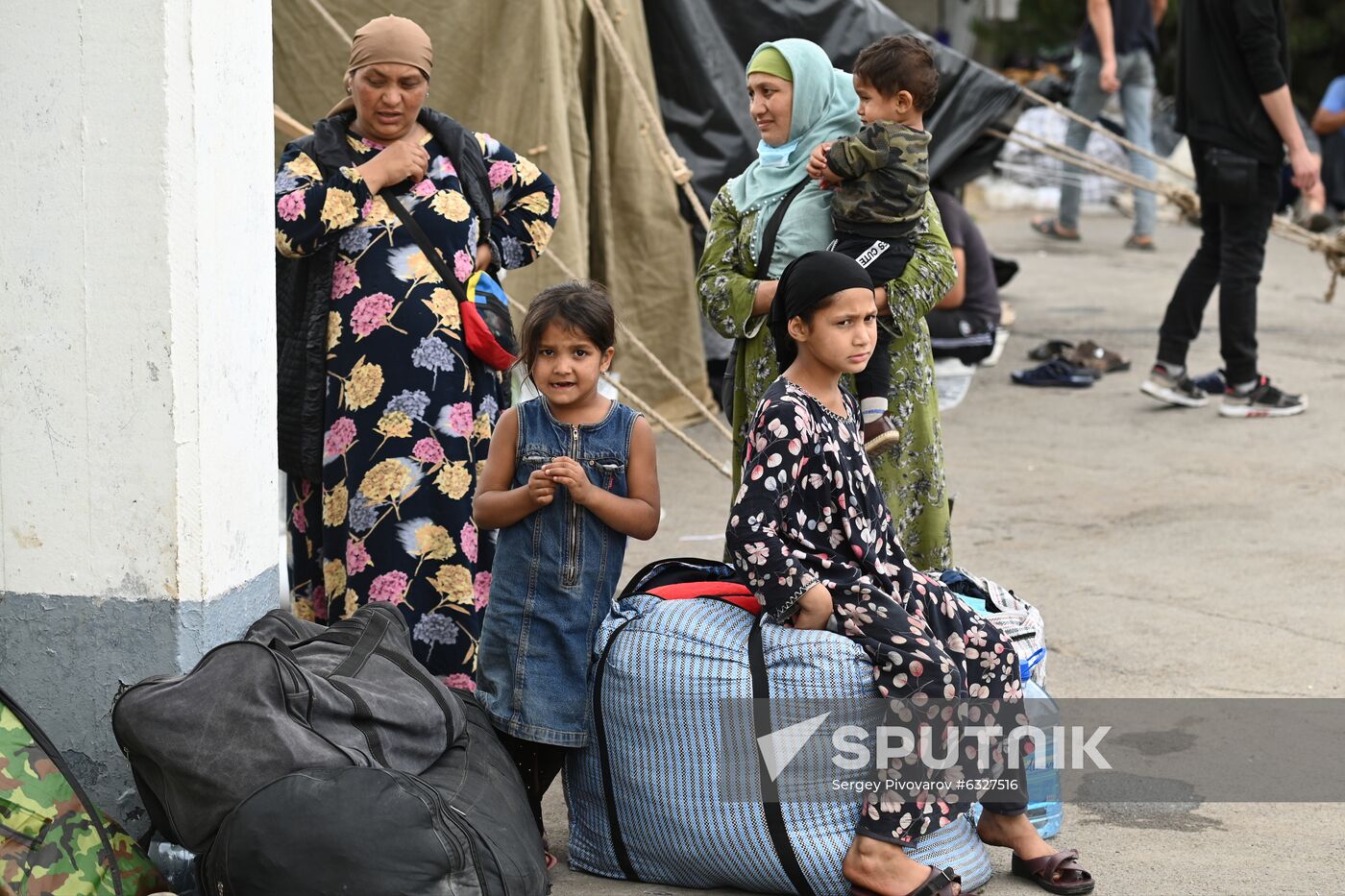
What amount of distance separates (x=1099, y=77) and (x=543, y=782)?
9.11 meters

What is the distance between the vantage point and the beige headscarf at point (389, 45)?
3764 millimetres

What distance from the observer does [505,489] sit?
3.38 m

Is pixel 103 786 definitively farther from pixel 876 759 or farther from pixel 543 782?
pixel 876 759

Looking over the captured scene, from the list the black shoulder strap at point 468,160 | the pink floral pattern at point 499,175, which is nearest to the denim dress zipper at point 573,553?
the black shoulder strap at point 468,160

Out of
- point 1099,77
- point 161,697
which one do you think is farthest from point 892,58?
point 1099,77

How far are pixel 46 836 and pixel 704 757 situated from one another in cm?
124

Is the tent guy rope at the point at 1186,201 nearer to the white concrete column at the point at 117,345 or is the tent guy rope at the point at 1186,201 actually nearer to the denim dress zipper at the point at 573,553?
the denim dress zipper at the point at 573,553

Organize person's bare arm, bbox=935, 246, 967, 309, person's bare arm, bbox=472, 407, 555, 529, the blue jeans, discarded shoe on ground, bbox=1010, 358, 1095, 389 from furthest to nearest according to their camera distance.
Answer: the blue jeans → discarded shoe on ground, bbox=1010, 358, 1095, 389 → person's bare arm, bbox=935, 246, 967, 309 → person's bare arm, bbox=472, 407, 555, 529

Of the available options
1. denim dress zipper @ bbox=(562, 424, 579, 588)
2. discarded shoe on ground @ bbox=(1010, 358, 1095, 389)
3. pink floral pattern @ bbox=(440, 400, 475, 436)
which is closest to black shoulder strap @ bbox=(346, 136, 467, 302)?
pink floral pattern @ bbox=(440, 400, 475, 436)

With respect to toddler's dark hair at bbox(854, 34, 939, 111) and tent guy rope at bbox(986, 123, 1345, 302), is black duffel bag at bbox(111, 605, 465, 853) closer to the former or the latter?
toddler's dark hair at bbox(854, 34, 939, 111)

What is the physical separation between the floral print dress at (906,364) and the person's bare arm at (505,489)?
2.65 ft

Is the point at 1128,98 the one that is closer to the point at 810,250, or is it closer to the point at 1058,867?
the point at 810,250

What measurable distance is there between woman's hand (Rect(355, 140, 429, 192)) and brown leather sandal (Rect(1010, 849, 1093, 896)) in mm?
2109

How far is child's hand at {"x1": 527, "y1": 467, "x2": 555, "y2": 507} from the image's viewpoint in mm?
3230
